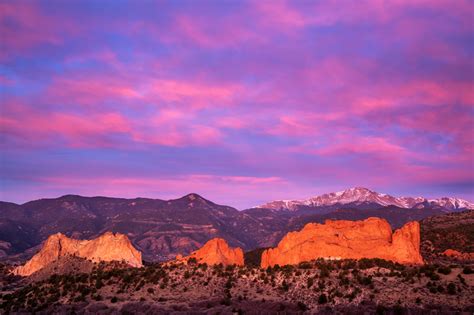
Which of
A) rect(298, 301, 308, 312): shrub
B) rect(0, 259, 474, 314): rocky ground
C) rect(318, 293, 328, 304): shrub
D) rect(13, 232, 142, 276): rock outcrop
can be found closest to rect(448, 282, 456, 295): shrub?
rect(0, 259, 474, 314): rocky ground

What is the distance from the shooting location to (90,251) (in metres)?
130

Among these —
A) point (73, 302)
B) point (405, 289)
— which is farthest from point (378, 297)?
point (73, 302)

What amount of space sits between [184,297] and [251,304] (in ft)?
42.4

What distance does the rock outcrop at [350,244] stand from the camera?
82688 millimetres

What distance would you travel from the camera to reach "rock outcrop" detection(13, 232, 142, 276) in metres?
125

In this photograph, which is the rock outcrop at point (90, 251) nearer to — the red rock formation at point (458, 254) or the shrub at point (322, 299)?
the shrub at point (322, 299)

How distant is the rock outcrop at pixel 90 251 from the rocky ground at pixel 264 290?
29.3 meters

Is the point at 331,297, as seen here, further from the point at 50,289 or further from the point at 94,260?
the point at 94,260

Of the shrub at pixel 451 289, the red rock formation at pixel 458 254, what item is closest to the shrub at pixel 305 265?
the shrub at pixel 451 289

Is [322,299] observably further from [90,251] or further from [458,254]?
[90,251]

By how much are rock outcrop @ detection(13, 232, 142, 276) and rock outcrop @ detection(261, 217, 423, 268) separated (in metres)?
46.9

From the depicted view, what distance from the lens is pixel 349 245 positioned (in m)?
85.6

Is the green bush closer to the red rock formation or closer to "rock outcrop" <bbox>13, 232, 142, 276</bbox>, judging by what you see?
the red rock formation

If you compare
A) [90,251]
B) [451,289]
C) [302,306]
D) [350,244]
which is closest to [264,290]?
[302,306]
